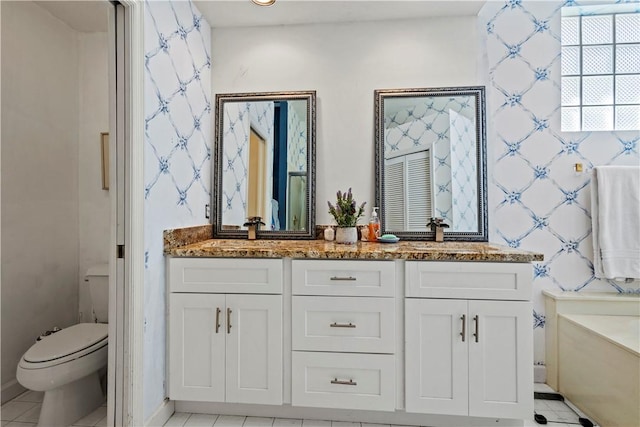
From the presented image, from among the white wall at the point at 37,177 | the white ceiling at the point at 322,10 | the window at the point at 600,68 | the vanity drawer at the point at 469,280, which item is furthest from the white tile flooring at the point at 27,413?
the window at the point at 600,68

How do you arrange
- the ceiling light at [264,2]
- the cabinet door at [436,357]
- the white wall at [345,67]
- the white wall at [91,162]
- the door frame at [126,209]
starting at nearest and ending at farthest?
1. the door frame at [126,209]
2. the cabinet door at [436,357]
3. the white wall at [91,162]
4. the ceiling light at [264,2]
5. the white wall at [345,67]

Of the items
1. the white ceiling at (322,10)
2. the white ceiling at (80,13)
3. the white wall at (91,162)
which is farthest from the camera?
the white ceiling at (322,10)

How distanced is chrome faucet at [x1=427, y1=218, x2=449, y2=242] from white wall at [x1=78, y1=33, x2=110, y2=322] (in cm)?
195

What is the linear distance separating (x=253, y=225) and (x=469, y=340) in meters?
1.41

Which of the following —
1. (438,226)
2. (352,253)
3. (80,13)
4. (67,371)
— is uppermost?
(80,13)

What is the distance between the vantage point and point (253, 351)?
5.61ft

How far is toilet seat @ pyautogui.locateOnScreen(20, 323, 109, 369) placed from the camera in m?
1.53

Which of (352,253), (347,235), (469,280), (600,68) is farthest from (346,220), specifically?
(600,68)

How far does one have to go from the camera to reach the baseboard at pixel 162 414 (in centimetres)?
164

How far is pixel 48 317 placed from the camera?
1.79 m

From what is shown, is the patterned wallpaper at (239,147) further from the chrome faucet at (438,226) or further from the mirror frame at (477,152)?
the chrome faucet at (438,226)

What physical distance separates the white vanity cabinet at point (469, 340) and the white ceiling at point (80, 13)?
202 cm

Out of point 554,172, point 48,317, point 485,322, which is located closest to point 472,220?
point 554,172

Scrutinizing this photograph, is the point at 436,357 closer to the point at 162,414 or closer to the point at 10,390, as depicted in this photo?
the point at 162,414
